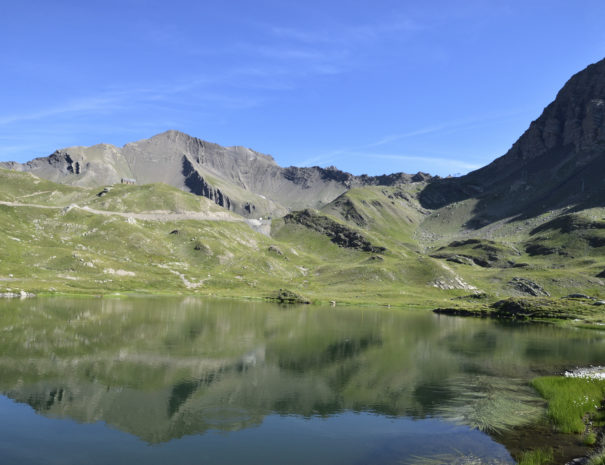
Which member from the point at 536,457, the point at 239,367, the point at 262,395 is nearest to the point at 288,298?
the point at 239,367

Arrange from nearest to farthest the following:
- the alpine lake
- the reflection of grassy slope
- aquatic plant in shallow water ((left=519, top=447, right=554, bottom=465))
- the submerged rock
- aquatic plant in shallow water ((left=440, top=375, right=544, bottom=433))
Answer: aquatic plant in shallow water ((left=519, top=447, right=554, bottom=465)), the alpine lake, aquatic plant in shallow water ((left=440, top=375, right=544, bottom=433)), the reflection of grassy slope, the submerged rock

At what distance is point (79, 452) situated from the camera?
102ft

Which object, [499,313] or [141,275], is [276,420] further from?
[141,275]

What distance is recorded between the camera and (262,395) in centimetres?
4712

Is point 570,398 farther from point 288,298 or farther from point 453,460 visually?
point 288,298

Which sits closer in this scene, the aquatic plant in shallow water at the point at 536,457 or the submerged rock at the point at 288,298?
the aquatic plant in shallow water at the point at 536,457

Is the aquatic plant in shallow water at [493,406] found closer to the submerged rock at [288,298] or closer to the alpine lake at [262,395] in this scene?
the alpine lake at [262,395]

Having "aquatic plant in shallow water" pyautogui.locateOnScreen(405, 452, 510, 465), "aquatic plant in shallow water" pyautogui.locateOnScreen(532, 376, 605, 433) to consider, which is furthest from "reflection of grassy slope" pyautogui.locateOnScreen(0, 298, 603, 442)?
"aquatic plant in shallow water" pyautogui.locateOnScreen(405, 452, 510, 465)

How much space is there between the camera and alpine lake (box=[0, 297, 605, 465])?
32844 mm

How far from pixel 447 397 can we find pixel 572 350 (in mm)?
50878

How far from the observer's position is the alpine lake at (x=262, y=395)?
32844 mm

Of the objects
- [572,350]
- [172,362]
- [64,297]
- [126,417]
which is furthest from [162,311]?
[572,350]

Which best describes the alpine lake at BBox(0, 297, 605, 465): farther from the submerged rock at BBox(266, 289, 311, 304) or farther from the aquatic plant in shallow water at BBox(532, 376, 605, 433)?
the submerged rock at BBox(266, 289, 311, 304)

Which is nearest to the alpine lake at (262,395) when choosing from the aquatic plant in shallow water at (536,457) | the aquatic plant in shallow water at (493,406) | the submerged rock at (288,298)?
the aquatic plant in shallow water at (493,406)
